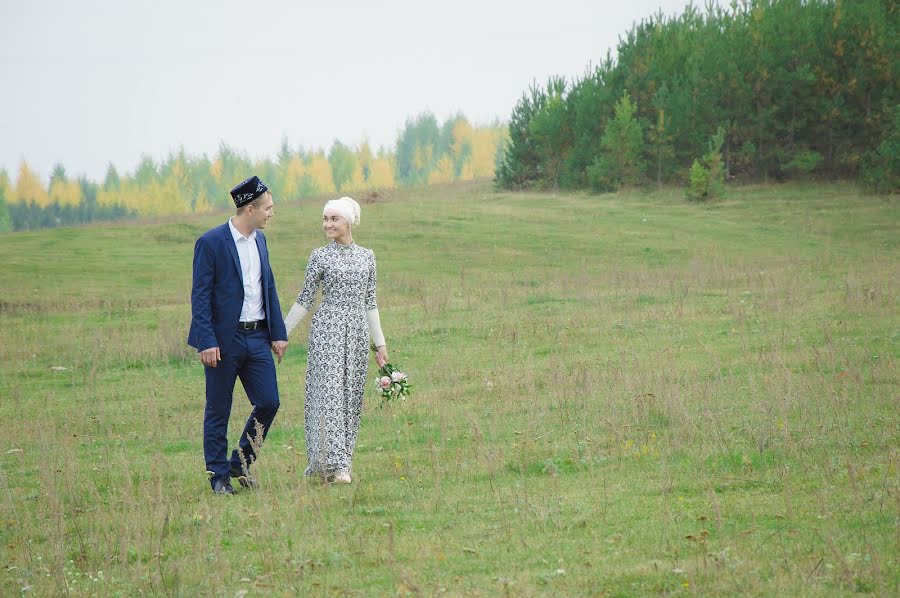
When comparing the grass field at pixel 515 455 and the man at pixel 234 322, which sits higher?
the man at pixel 234 322

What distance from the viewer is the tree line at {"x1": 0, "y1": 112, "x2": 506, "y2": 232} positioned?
12219cm

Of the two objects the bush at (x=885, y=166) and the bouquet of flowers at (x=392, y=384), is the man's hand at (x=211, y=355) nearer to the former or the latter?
the bouquet of flowers at (x=392, y=384)

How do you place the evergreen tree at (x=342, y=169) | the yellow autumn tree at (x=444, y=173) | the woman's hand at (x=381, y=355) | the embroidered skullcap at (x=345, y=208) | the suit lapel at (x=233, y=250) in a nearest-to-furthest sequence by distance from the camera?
the suit lapel at (x=233, y=250), the embroidered skullcap at (x=345, y=208), the woman's hand at (x=381, y=355), the yellow autumn tree at (x=444, y=173), the evergreen tree at (x=342, y=169)

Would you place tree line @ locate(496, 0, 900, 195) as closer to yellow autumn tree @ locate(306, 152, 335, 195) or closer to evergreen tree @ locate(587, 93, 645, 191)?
evergreen tree @ locate(587, 93, 645, 191)

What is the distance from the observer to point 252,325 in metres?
8.20

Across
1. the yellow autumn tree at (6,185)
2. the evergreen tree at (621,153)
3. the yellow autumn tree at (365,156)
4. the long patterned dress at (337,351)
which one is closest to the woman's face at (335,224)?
the long patterned dress at (337,351)

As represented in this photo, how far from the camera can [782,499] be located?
676cm

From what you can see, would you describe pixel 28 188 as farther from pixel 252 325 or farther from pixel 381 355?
pixel 252 325

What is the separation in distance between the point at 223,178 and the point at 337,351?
451 feet

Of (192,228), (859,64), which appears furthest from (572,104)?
(192,228)

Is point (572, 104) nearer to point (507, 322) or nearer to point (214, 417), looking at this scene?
point (507, 322)

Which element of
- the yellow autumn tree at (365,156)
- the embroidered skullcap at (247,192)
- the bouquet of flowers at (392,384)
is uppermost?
the yellow autumn tree at (365,156)

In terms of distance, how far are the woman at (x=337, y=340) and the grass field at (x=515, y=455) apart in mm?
389

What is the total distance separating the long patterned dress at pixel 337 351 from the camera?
8.35 metres
